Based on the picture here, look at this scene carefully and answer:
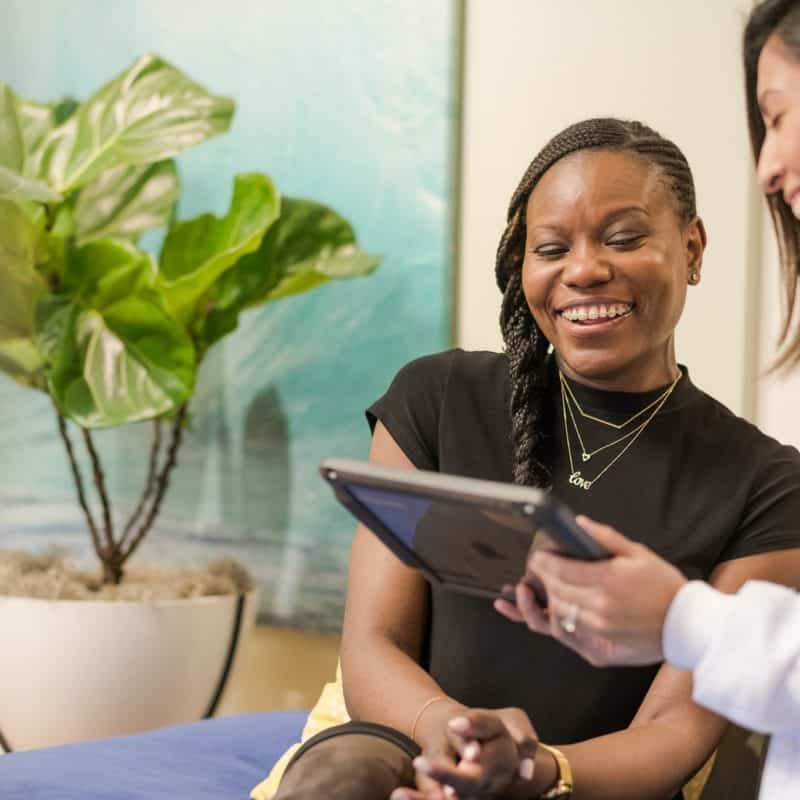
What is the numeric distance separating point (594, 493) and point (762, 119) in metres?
0.55

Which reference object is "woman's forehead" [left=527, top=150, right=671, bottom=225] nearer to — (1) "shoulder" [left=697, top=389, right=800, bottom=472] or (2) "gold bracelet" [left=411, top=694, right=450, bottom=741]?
(1) "shoulder" [left=697, top=389, right=800, bottom=472]

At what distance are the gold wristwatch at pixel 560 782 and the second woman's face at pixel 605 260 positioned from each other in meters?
0.53

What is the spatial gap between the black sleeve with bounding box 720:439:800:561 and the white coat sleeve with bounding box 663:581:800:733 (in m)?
0.59

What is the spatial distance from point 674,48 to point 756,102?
4.77 feet

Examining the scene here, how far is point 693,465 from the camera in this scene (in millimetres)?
1708

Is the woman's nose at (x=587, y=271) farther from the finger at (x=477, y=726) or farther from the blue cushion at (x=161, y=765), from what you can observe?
the blue cushion at (x=161, y=765)

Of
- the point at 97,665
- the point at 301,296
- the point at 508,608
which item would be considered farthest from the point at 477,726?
the point at 301,296

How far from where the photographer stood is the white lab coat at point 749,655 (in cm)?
102

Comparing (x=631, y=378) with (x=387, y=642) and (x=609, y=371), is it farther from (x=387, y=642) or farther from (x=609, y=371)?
(x=387, y=642)

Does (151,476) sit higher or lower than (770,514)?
lower

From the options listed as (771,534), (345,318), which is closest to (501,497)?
(771,534)

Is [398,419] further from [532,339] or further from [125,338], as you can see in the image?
[125,338]

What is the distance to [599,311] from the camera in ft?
5.49

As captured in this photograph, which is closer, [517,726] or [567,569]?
[567,569]
